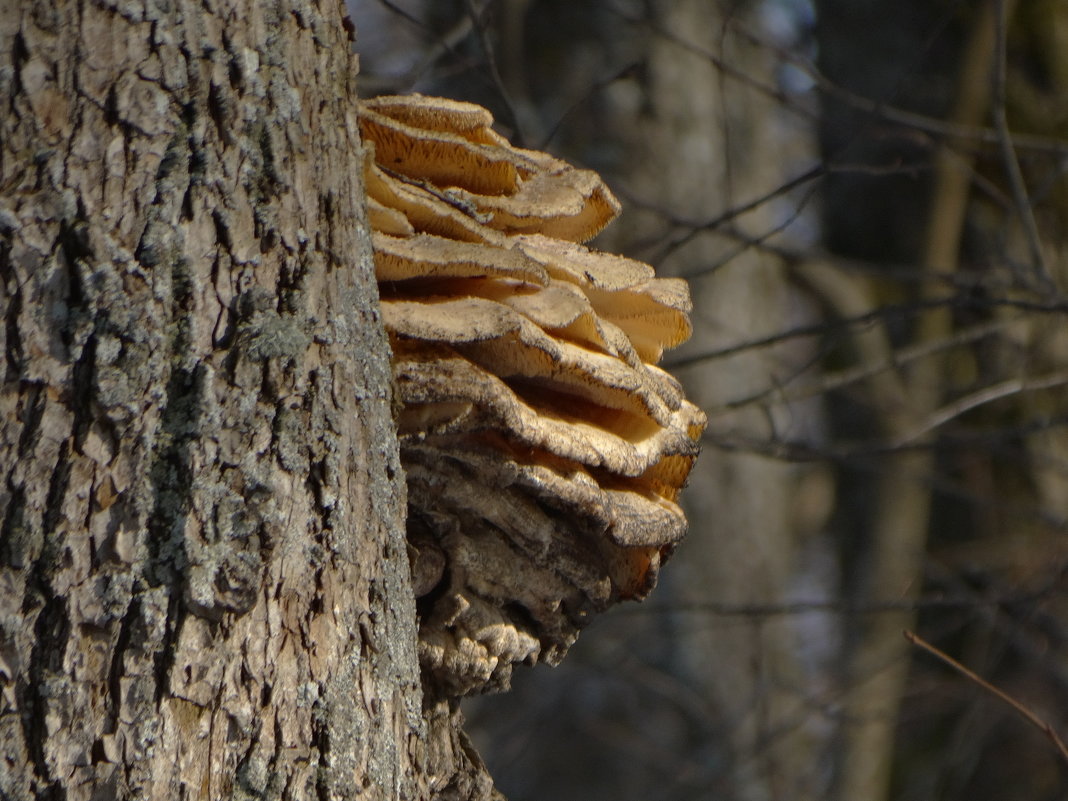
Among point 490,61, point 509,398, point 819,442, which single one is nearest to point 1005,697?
point 509,398

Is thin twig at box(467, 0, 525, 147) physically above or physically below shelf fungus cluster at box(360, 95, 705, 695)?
above

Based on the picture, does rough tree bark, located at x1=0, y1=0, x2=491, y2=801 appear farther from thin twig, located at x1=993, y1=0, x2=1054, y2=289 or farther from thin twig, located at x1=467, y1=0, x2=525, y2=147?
thin twig, located at x1=993, y1=0, x2=1054, y2=289

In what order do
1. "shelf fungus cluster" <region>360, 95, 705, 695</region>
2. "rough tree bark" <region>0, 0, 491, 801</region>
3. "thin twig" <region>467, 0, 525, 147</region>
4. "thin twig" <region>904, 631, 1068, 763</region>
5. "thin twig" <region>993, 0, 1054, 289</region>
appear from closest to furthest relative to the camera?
1. "rough tree bark" <region>0, 0, 491, 801</region>
2. "shelf fungus cluster" <region>360, 95, 705, 695</region>
3. "thin twig" <region>904, 631, 1068, 763</region>
4. "thin twig" <region>467, 0, 525, 147</region>
5. "thin twig" <region>993, 0, 1054, 289</region>

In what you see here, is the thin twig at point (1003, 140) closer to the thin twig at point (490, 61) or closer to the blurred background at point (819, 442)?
the thin twig at point (490, 61)

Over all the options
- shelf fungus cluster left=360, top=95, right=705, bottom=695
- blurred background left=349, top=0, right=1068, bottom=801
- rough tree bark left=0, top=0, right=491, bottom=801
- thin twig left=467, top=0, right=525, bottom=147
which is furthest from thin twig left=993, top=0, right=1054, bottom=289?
rough tree bark left=0, top=0, right=491, bottom=801

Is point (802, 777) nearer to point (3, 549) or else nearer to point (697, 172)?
point (697, 172)

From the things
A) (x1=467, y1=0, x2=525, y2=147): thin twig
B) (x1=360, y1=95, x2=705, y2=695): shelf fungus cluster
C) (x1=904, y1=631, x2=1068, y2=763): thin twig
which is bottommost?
(x1=904, y1=631, x2=1068, y2=763): thin twig
